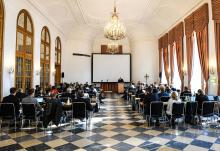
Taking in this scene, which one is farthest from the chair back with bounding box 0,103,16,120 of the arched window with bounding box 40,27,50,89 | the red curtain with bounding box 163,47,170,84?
the red curtain with bounding box 163,47,170,84

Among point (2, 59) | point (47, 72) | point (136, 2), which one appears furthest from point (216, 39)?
point (47, 72)

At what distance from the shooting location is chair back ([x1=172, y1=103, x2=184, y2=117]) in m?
6.33

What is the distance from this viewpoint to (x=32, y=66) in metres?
11.1

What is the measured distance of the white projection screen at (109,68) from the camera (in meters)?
21.2

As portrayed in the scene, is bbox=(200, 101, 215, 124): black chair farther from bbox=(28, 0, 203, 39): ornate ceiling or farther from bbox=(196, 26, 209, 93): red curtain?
bbox=(28, 0, 203, 39): ornate ceiling

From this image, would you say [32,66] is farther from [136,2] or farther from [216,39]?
[216,39]

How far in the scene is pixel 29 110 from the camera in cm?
607

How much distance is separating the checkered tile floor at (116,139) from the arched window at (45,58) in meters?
7.03

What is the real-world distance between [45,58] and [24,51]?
330 centimetres

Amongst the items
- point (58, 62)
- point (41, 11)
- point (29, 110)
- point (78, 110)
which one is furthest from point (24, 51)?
point (58, 62)

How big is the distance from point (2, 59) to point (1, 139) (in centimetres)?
376

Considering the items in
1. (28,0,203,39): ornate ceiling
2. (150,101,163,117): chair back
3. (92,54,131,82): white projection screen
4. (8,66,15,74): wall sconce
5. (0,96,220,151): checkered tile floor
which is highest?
(28,0,203,39): ornate ceiling

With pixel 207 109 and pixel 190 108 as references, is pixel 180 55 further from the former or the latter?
pixel 207 109

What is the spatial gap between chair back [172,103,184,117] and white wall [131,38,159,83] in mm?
13003
